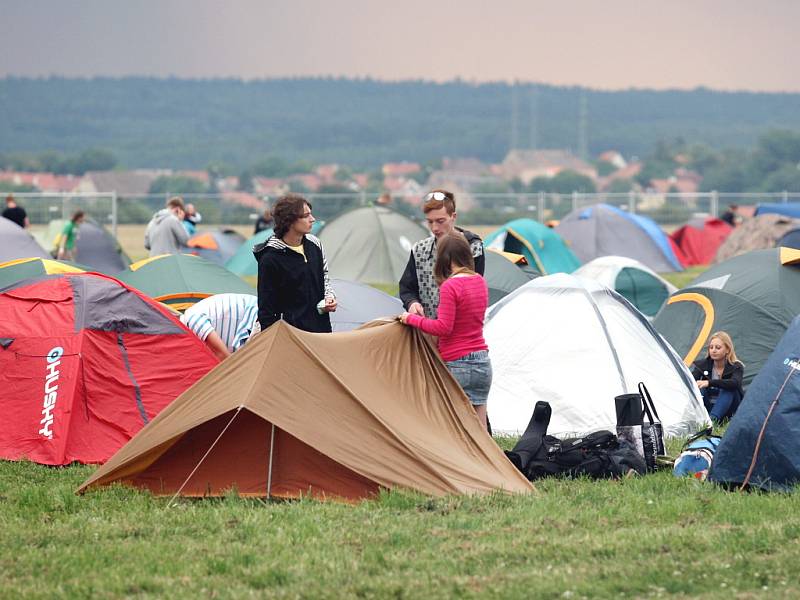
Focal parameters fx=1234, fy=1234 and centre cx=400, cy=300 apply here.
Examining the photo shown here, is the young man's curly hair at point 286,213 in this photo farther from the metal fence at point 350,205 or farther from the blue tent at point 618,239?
the metal fence at point 350,205

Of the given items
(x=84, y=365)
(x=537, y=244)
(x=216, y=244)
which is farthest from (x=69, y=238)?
(x=84, y=365)

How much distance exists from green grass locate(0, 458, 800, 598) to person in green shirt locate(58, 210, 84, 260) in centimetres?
1485

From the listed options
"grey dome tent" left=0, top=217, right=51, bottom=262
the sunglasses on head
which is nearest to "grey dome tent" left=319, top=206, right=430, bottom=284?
"grey dome tent" left=0, top=217, right=51, bottom=262

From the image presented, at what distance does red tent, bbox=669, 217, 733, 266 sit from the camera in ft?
93.2

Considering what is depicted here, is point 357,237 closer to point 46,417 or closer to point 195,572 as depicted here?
point 46,417

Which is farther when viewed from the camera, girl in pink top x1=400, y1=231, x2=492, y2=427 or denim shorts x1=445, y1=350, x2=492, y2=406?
denim shorts x1=445, y1=350, x2=492, y2=406

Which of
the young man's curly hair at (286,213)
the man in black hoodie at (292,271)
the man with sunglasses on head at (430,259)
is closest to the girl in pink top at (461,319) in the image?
the man with sunglasses on head at (430,259)

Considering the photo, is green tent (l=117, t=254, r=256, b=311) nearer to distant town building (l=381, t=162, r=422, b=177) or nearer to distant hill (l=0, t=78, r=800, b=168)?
distant town building (l=381, t=162, r=422, b=177)

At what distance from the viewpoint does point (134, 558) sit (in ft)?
17.8

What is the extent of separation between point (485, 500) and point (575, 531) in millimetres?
618

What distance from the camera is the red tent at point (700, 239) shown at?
28422 mm

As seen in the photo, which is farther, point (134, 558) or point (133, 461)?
point (133, 461)

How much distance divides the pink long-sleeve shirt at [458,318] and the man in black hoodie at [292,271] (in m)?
0.73

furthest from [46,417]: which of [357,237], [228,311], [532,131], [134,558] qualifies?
[532,131]
